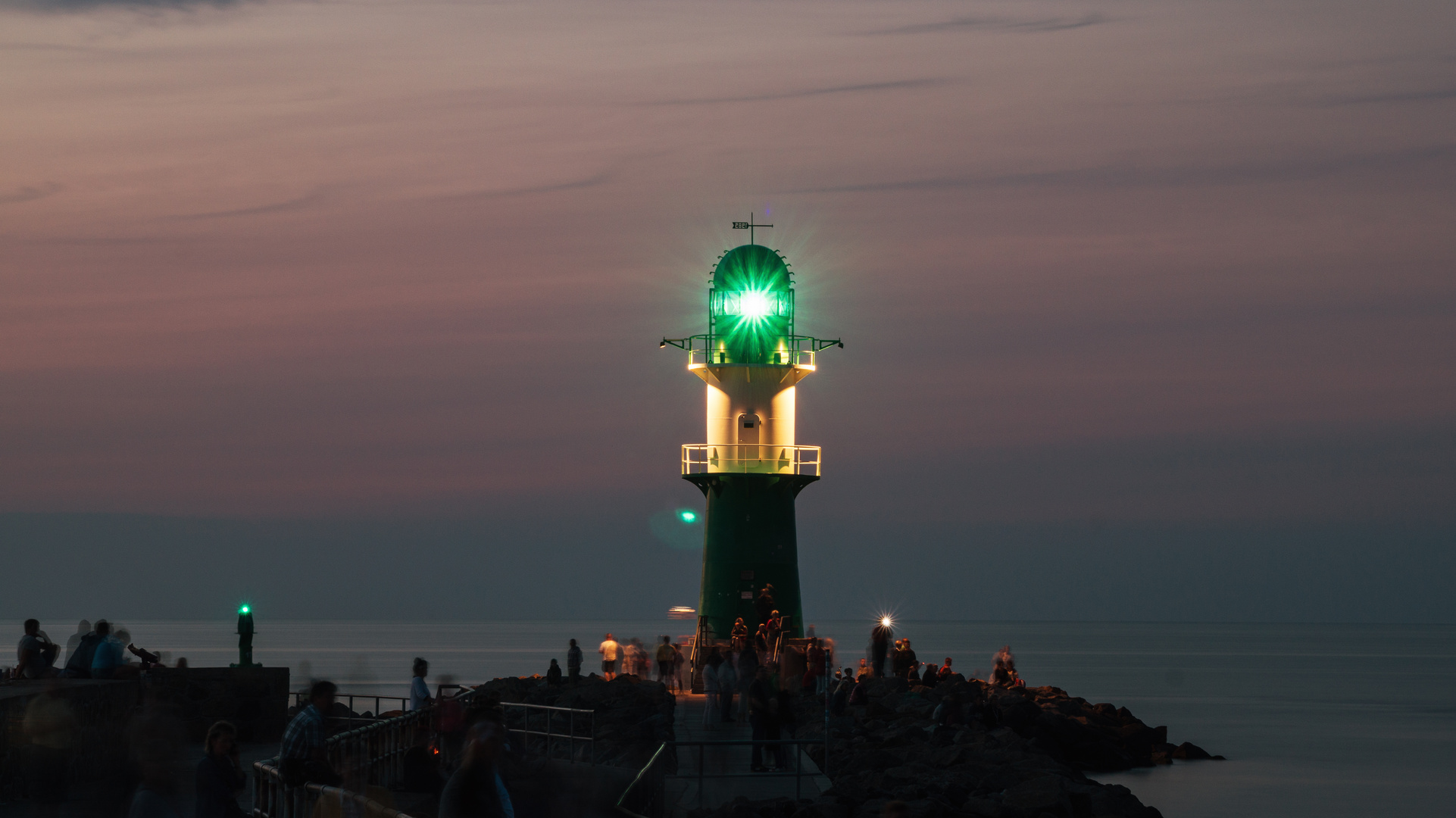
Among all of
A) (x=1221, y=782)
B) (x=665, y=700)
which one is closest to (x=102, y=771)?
(x=665, y=700)

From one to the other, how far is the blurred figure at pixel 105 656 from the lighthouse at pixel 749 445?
560 inches

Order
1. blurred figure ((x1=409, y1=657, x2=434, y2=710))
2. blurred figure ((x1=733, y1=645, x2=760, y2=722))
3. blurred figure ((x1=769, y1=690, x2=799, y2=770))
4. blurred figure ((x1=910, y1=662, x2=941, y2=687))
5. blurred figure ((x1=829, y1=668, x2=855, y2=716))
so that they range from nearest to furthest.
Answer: blurred figure ((x1=409, y1=657, x2=434, y2=710))
blurred figure ((x1=769, y1=690, x2=799, y2=770))
blurred figure ((x1=733, y1=645, x2=760, y2=722))
blurred figure ((x1=829, y1=668, x2=855, y2=716))
blurred figure ((x1=910, y1=662, x2=941, y2=687))

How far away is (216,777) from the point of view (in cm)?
898

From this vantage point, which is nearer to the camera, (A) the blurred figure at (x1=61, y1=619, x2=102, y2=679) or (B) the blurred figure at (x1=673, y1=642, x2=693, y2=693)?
(A) the blurred figure at (x1=61, y1=619, x2=102, y2=679)

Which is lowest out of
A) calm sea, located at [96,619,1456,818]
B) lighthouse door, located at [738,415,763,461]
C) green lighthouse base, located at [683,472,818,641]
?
calm sea, located at [96,619,1456,818]

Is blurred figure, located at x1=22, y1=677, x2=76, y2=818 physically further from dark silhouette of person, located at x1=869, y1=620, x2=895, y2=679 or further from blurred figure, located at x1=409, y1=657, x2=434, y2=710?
dark silhouette of person, located at x1=869, y1=620, x2=895, y2=679

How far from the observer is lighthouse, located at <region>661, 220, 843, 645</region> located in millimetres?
29625

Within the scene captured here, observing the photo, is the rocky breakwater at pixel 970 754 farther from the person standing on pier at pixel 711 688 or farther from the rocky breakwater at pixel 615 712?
the rocky breakwater at pixel 615 712

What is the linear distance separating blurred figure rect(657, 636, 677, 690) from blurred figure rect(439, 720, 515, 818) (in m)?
21.0

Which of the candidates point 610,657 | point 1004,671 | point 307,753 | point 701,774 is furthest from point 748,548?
point 307,753

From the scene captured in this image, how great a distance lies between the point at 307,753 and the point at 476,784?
2.50 metres

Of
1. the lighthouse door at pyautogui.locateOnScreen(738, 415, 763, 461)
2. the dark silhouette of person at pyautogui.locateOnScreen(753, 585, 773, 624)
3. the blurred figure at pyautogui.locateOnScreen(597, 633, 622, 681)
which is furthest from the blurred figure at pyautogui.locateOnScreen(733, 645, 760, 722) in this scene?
the blurred figure at pyautogui.locateOnScreen(597, 633, 622, 681)

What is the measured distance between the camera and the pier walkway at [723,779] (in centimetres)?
1675

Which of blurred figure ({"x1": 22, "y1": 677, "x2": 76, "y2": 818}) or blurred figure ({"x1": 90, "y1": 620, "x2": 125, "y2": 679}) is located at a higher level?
blurred figure ({"x1": 90, "y1": 620, "x2": 125, "y2": 679})
